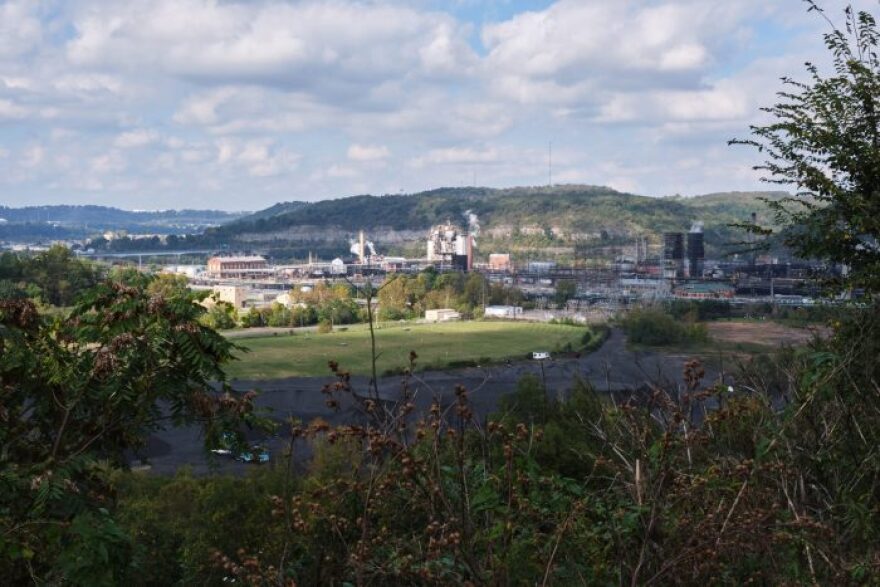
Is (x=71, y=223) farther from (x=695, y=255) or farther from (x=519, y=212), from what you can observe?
(x=695, y=255)

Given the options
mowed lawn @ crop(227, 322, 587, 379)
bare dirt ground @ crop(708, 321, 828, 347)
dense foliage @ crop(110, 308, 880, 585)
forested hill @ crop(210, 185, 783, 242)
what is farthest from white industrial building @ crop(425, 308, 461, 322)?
dense foliage @ crop(110, 308, 880, 585)

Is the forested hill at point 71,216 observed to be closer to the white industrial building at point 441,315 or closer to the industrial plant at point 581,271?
the industrial plant at point 581,271

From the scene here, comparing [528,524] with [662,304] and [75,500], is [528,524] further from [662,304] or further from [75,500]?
[662,304]

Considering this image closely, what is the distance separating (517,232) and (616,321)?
207 feet

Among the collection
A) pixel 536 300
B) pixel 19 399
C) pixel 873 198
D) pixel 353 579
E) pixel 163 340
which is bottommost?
pixel 536 300

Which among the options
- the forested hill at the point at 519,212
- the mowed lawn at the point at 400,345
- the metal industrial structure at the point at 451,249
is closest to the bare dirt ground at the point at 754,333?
the mowed lawn at the point at 400,345

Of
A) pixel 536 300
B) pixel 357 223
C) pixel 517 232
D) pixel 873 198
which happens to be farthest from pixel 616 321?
pixel 357 223

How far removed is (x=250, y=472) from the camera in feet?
35.5

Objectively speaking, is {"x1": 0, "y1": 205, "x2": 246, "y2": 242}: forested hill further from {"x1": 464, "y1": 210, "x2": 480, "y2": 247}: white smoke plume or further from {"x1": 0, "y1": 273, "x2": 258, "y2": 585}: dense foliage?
{"x1": 0, "y1": 273, "x2": 258, "y2": 585}: dense foliage

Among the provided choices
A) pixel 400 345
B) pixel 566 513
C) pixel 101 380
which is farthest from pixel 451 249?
pixel 566 513

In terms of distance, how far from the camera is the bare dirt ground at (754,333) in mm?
24953

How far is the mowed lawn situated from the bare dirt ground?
568 centimetres

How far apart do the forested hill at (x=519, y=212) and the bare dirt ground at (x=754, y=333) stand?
4866cm

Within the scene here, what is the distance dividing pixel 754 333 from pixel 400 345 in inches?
526
